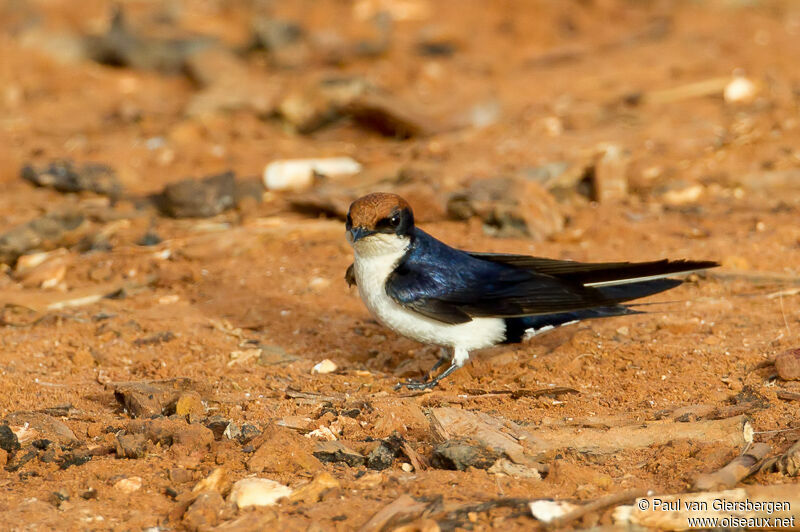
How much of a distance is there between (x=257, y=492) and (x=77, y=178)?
497 cm

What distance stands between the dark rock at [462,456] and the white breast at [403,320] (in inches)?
38.9

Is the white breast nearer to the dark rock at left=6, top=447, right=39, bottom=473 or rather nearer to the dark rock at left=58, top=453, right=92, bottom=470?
the dark rock at left=58, top=453, right=92, bottom=470

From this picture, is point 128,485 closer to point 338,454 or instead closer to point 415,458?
point 338,454

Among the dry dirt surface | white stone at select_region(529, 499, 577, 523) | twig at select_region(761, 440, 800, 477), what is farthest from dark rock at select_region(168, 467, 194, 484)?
twig at select_region(761, 440, 800, 477)

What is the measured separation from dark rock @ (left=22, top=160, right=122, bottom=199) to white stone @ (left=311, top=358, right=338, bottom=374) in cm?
333

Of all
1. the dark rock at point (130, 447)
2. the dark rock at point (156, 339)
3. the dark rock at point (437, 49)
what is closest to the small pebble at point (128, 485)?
the dark rock at point (130, 447)

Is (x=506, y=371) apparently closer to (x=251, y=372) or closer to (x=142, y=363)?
(x=251, y=372)

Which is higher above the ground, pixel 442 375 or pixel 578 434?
pixel 578 434

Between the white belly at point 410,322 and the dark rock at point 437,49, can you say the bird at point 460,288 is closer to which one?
the white belly at point 410,322

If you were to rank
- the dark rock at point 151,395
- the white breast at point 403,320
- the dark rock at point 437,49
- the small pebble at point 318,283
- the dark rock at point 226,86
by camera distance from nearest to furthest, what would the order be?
the dark rock at point 151,395 < the white breast at point 403,320 < the small pebble at point 318,283 < the dark rock at point 226,86 < the dark rock at point 437,49

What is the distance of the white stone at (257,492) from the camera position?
3.18m

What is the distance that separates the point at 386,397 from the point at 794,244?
2988mm

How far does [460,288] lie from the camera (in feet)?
14.8

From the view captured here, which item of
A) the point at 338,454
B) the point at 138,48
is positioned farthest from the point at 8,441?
the point at 138,48
